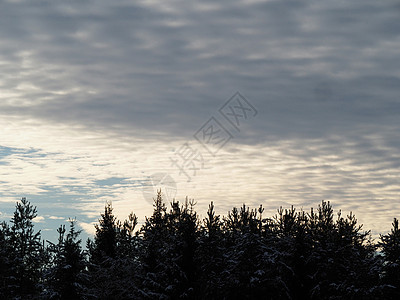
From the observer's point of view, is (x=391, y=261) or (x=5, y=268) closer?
(x=391, y=261)

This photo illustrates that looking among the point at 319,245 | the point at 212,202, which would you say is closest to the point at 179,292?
the point at 212,202

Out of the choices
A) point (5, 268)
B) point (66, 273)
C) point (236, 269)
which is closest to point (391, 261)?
point (236, 269)

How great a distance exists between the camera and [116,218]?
202ft

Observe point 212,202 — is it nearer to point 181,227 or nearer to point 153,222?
point 181,227

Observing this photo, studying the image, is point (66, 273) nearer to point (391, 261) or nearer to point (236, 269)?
point (236, 269)

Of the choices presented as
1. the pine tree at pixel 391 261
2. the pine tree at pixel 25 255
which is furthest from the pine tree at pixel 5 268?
the pine tree at pixel 391 261

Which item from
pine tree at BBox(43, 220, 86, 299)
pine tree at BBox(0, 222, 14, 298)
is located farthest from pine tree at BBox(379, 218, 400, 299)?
pine tree at BBox(0, 222, 14, 298)

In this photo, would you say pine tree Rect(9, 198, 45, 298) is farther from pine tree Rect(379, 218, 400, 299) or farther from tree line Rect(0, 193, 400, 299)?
pine tree Rect(379, 218, 400, 299)

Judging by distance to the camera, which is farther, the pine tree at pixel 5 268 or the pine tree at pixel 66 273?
the pine tree at pixel 5 268

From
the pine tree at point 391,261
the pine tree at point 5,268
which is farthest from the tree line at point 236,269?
the pine tree at point 5,268

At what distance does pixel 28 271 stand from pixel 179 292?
26347 mm

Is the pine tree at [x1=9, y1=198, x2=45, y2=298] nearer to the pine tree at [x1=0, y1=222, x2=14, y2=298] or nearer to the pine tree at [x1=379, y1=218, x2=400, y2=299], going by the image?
the pine tree at [x1=0, y1=222, x2=14, y2=298]

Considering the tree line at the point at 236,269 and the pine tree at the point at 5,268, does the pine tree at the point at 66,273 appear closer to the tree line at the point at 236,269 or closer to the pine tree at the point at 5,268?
the tree line at the point at 236,269

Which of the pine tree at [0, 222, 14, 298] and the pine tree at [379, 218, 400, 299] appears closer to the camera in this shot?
the pine tree at [379, 218, 400, 299]
